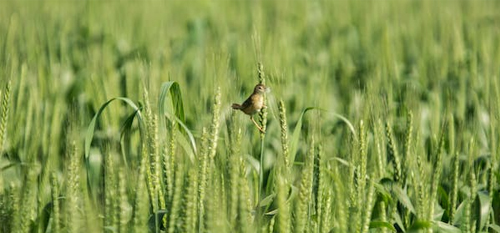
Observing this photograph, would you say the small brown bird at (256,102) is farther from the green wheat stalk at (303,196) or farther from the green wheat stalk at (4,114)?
the green wheat stalk at (4,114)

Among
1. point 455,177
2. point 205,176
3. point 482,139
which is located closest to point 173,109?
point 205,176

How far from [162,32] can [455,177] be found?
12.4ft

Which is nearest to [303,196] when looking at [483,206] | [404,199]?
[404,199]

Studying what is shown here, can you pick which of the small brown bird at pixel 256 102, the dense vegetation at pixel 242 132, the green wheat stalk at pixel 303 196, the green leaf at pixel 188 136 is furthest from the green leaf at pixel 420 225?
the green leaf at pixel 188 136

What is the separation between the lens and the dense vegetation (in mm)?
1833

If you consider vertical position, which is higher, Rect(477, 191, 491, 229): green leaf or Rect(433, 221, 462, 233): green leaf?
Rect(477, 191, 491, 229): green leaf

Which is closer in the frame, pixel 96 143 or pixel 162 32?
pixel 96 143

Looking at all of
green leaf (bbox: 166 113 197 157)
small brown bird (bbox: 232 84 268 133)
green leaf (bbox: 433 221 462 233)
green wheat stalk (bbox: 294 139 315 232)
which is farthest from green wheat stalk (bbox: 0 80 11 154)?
green leaf (bbox: 433 221 462 233)

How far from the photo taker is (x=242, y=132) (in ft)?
6.61

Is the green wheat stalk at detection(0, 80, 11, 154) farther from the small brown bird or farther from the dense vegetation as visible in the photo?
the small brown bird

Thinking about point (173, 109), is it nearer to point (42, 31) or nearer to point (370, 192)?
point (370, 192)

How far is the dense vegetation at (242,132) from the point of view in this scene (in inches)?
72.2

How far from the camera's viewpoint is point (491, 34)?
21.4 feet

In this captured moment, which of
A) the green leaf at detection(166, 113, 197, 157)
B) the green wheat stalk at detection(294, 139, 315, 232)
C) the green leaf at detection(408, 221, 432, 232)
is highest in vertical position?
the green leaf at detection(166, 113, 197, 157)
